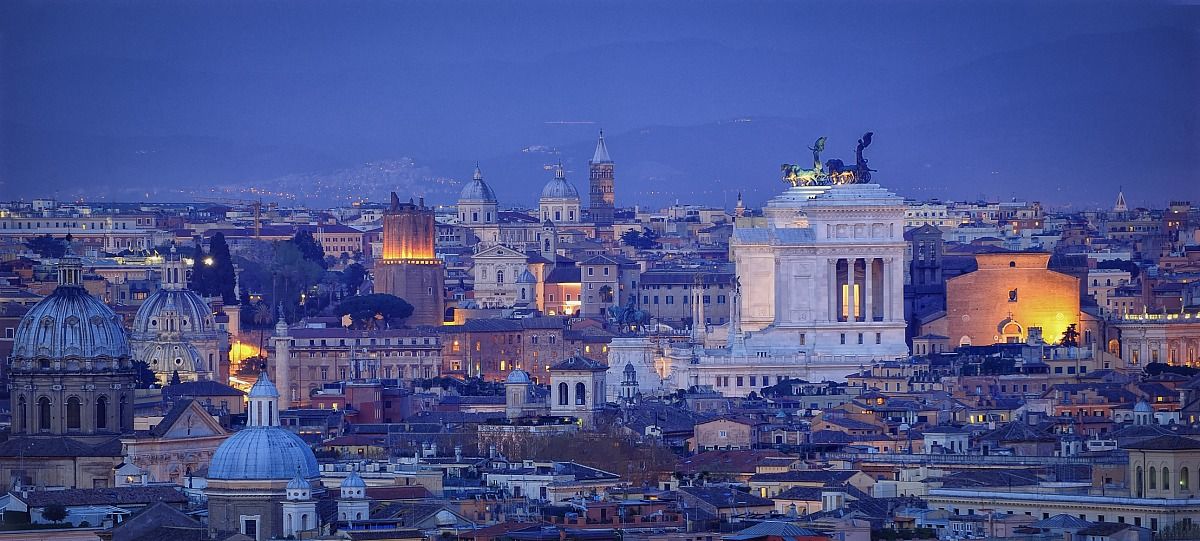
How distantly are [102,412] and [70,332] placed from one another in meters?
1.45

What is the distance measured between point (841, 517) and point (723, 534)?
2228mm

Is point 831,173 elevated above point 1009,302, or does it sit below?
above

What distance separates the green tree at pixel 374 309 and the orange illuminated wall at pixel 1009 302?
63.4 ft

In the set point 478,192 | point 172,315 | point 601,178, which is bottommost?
point 172,315

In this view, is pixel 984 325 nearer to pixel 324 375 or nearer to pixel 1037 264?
pixel 1037 264

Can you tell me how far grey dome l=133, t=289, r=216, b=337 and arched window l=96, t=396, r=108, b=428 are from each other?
3209cm

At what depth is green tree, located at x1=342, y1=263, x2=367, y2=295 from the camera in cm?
14338

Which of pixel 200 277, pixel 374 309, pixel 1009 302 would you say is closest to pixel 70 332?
pixel 1009 302

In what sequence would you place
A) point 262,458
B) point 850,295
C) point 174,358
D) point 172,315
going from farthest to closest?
point 172,315 → point 174,358 → point 850,295 → point 262,458

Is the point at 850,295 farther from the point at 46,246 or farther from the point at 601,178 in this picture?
the point at 601,178

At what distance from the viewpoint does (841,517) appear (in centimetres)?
5784

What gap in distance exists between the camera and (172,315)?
109375 millimetres

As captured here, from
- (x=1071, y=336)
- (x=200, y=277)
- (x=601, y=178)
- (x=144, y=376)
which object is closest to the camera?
(x=144, y=376)

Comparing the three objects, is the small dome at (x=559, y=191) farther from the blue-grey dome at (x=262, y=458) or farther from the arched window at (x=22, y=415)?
the blue-grey dome at (x=262, y=458)
